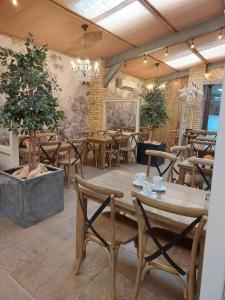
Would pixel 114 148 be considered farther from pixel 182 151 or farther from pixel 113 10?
pixel 113 10

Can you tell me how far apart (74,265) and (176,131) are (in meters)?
6.94

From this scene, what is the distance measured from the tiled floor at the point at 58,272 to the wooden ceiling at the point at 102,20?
3.41 m

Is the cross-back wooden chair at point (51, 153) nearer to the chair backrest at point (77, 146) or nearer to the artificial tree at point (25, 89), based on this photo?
the chair backrest at point (77, 146)

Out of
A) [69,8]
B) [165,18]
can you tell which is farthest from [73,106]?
[165,18]

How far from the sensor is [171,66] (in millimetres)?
7684

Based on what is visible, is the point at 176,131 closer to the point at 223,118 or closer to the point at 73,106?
the point at 73,106

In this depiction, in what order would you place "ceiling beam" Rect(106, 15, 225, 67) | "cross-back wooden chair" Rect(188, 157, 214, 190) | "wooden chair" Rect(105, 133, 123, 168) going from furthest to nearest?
"wooden chair" Rect(105, 133, 123, 168) → "ceiling beam" Rect(106, 15, 225, 67) → "cross-back wooden chair" Rect(188, 157, 214, 190)

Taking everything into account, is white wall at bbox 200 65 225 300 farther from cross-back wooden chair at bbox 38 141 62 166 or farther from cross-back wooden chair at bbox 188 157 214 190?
cross-back wooden chair at bbox 38 141 62 166

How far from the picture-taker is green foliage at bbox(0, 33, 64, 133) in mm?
2316

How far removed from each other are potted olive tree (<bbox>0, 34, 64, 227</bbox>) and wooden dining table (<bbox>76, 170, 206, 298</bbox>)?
2.84 ft

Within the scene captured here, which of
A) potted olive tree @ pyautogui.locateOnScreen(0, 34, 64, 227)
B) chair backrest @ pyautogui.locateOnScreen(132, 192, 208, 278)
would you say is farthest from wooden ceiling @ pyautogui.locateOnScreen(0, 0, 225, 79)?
chair backrest @ pyautogui.locateOnScreen(132, 192, 208, 278)

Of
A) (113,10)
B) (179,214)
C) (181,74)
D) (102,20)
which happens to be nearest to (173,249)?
(179,214)

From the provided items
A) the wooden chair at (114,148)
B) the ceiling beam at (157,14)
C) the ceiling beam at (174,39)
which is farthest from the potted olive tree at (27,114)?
the ceiling beam at (174,39)

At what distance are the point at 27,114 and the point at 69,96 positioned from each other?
356 cm
